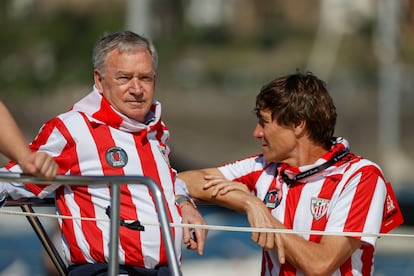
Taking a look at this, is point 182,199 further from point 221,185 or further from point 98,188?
point 98,188

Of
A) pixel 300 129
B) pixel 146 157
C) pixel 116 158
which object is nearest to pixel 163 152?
pixel 146 157

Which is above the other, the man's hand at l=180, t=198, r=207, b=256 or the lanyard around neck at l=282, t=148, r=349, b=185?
the lanyard around neck at l=282, t=148, r=349, b=185

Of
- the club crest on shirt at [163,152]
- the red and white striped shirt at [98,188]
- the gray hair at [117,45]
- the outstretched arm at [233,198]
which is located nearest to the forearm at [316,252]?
the outstretched arm at [233,198]

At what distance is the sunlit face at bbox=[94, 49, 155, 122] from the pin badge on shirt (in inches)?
25.5

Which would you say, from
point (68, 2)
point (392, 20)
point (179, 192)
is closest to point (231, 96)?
point (68, 2)

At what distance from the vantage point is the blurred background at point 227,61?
1024 inches

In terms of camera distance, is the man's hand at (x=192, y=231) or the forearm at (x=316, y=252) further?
the man's hand at (x=192, y=231)

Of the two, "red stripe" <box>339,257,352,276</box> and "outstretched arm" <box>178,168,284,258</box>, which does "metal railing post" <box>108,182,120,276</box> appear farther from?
"red stripe" <box>339,257,352,276</box>

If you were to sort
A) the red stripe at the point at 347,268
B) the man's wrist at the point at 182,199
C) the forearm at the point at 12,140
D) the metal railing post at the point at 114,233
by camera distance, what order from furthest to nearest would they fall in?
the man's wrist at the point at 182,199 → the red stripe at the point at 347,268 → the metal railing post at the point at 114,233 → the forearm at the point at 12,140

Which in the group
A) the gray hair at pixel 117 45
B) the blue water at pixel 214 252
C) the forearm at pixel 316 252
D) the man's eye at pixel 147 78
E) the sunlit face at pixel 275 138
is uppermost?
the gray hair at pixel 117 45

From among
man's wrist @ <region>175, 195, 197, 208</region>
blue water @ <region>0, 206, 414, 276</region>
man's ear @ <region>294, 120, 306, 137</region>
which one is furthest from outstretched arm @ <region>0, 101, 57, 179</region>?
blue water @ <region>0, 206, 414, 276</region>

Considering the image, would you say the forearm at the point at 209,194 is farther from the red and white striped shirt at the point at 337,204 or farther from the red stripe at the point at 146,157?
the red stripe at the point at 146,157

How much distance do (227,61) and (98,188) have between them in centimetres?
3264

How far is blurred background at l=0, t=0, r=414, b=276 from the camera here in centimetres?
2600
